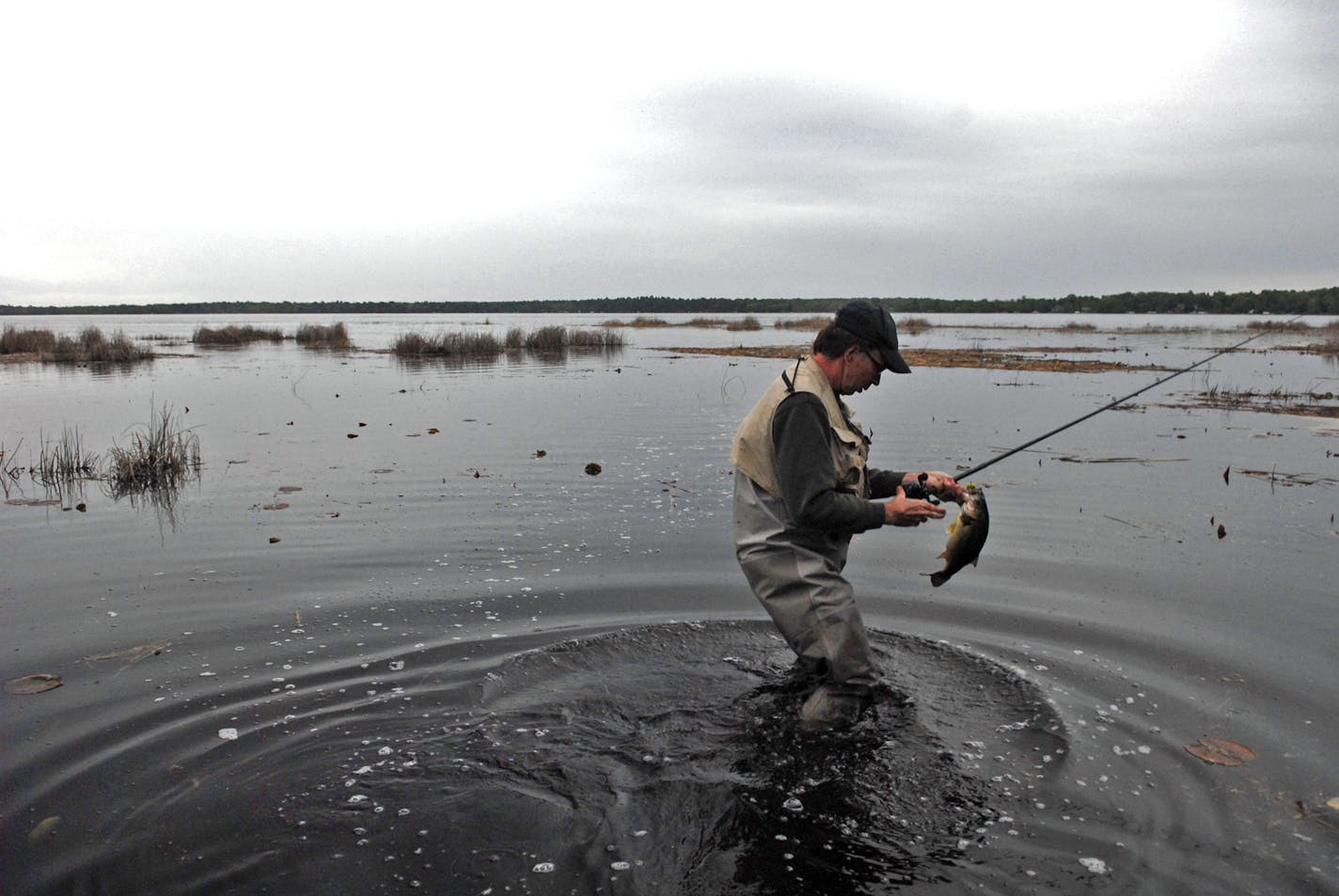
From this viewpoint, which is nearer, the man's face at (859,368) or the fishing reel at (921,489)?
the man's face at (859,368)

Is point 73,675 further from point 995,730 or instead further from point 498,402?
point 498,402

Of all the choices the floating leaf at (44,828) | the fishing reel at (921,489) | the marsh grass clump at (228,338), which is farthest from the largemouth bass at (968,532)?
the marsh grass clump at (228,338)

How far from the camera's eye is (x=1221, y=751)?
5.12 m

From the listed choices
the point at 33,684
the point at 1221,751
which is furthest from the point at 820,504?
the point at 33,684

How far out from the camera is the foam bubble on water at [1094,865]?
406cm

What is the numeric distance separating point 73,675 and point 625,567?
4.12m

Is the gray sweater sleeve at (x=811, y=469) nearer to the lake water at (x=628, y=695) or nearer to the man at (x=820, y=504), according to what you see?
the man at (x=820, y=504)

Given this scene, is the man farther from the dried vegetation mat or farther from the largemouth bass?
the dried vegetation mat

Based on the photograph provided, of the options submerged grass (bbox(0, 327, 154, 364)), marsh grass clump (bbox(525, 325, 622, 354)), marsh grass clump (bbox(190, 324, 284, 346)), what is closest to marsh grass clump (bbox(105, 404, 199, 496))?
submerged grass (bbox(0, 327, 154, 364))

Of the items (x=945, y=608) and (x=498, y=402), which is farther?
(x=498, y=402)

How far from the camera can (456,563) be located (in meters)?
8.62

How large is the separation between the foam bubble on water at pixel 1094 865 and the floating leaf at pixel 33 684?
5553mm

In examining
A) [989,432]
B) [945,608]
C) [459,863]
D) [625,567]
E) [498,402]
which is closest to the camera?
[459,863]

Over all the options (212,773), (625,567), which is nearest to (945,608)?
(625,567)
